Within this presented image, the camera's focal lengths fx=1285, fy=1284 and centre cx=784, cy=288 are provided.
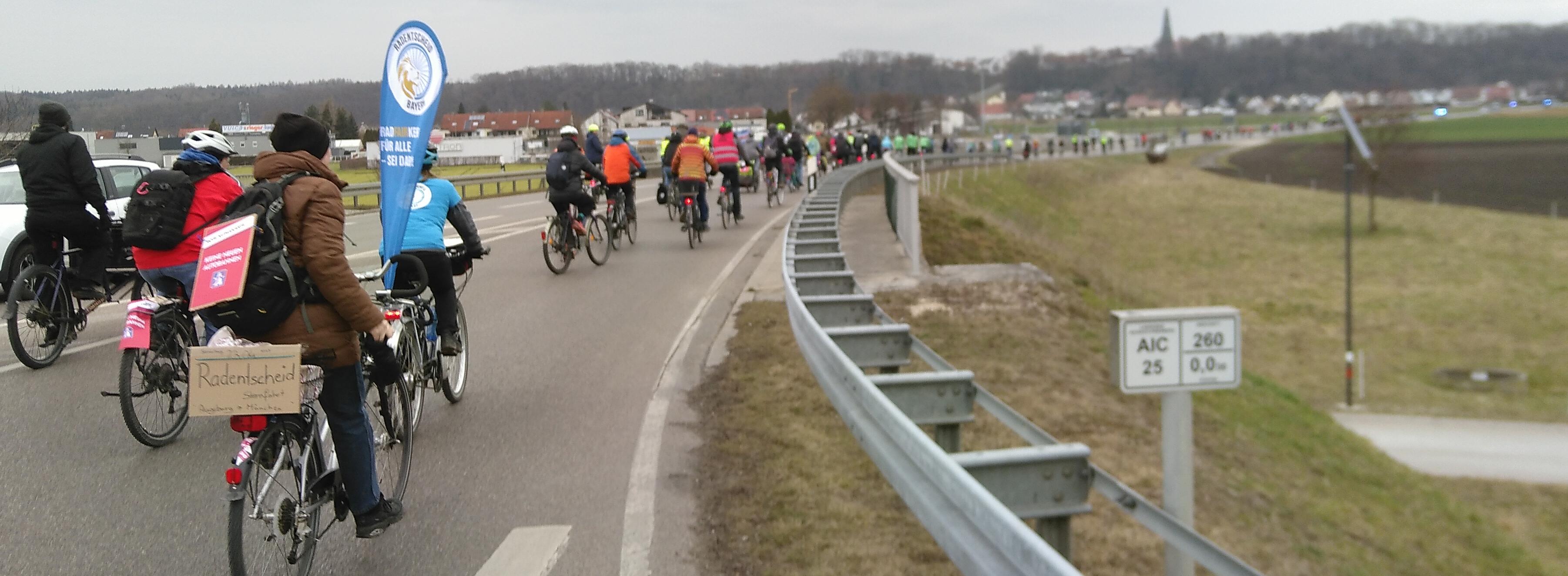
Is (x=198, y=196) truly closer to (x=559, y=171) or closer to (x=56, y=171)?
(x=56, y=171)

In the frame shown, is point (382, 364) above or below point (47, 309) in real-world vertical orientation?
above

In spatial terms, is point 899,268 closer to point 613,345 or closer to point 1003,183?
point 613,345

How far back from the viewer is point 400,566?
5246 millimetres

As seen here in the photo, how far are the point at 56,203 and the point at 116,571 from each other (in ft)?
16.6

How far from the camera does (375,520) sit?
511cm

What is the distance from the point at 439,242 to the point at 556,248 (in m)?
7.46

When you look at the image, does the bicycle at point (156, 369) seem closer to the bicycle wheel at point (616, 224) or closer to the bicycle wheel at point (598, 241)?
the bicycle wheel at point (598, 241)

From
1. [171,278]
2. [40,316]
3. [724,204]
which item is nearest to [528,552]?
[171,278]

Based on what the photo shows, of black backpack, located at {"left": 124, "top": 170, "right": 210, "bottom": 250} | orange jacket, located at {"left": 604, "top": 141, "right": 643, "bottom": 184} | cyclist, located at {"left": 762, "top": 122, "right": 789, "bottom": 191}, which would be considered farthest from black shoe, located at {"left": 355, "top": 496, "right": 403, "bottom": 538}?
cyclist, located at {"left": 762, "top": 122, "right": 789, "bottom": 191}

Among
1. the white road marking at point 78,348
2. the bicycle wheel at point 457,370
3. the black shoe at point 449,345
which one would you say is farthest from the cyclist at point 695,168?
the black shoe at point 449,345

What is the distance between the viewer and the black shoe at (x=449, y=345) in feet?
25.3

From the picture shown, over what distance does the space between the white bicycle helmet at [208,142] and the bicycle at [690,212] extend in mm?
12644

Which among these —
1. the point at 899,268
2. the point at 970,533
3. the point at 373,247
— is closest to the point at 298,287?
the point at 970,533

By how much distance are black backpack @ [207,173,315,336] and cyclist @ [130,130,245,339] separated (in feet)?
4.16
